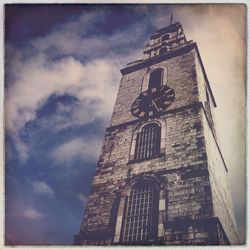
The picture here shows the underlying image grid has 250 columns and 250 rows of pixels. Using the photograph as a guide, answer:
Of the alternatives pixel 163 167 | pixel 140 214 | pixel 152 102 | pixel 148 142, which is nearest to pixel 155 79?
pixel 152 102

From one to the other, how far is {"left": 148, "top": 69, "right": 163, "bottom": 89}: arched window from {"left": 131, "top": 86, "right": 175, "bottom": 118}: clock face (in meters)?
0.39

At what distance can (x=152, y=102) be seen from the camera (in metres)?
12.1

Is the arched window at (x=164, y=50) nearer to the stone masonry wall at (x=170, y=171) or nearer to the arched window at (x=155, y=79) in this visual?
the arched window at (x=155, y=79)

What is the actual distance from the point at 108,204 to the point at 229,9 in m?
5.89

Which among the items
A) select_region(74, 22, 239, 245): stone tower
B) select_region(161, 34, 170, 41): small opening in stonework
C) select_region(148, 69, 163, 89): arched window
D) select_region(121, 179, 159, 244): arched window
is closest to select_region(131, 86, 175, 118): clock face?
select_region(74, 22, 239, 245): stone tower

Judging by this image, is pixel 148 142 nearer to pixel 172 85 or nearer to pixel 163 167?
pixel 163 167

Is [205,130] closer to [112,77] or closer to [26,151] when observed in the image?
[112,77]

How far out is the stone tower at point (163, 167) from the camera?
892 cm

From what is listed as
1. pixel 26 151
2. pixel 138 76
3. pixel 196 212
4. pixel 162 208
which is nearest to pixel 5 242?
pixel 26 151

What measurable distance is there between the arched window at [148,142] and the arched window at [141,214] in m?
1.01

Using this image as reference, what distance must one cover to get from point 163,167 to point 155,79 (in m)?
4.24

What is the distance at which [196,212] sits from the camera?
885 cm

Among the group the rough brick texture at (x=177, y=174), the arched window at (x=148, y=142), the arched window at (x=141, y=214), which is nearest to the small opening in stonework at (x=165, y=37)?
the rough brick texture at (x=177, y=174)

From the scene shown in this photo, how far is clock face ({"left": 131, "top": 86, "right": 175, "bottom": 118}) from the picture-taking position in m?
11.9
